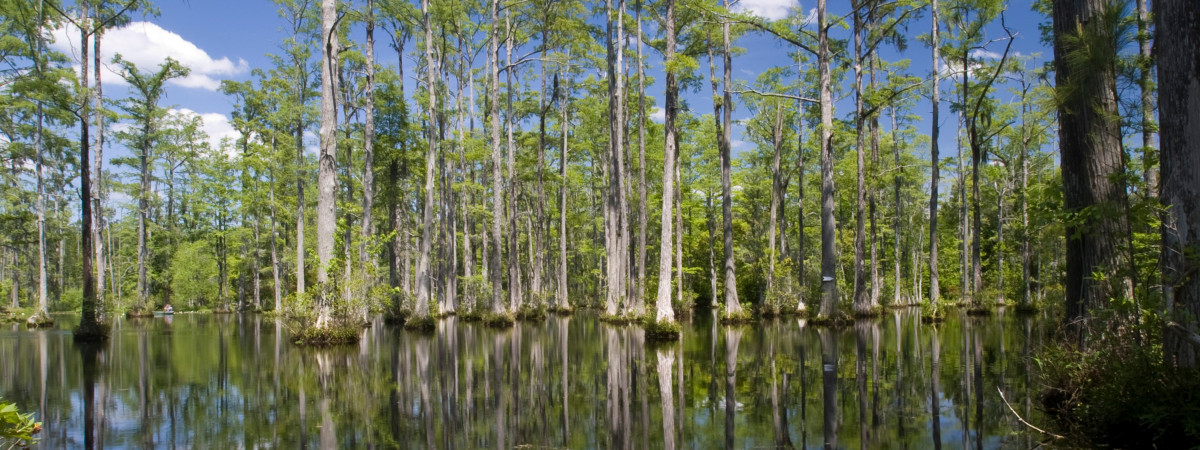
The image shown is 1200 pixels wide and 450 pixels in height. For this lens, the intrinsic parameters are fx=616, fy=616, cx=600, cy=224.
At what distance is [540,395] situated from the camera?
24.8 ft

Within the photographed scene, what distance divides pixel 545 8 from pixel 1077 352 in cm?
2248

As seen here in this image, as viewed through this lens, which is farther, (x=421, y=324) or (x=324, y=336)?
(x=421, y=324)

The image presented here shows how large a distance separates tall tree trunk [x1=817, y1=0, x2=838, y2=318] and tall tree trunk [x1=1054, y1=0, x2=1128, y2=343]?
9873 millimetres

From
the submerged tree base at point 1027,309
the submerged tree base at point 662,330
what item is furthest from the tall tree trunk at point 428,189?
A: the submerged tree base at point 1027,309

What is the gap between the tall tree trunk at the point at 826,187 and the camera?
16750 millimetres

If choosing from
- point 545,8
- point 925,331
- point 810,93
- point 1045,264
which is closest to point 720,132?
point 810,93

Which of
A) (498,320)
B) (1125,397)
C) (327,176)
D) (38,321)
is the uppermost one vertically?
(327,176)

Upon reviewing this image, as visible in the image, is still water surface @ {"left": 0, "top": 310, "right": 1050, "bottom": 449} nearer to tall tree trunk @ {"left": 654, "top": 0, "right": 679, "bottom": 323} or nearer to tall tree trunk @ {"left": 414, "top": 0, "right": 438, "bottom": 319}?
tall tree trunk @ {"left": 654, "top": 0, "right": 679, "bottom": 323}

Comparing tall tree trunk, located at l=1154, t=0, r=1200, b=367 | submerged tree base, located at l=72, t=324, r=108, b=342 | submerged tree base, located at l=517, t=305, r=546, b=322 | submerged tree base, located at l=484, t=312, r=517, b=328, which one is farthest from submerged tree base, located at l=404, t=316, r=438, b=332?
tall tree trunk, located at l=1154, t=0, r=1200, b=367

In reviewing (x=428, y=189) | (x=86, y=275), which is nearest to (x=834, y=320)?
(x=428, y=189)

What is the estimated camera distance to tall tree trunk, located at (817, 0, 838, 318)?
55.0 ft

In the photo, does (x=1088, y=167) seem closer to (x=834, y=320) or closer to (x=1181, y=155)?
(x=1181, y=155)

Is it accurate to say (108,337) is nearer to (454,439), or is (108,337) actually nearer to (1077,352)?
(454,439)

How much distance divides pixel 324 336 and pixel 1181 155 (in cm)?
1401
